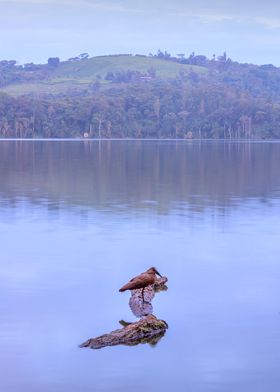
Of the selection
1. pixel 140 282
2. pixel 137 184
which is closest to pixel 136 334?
pixel 140 282

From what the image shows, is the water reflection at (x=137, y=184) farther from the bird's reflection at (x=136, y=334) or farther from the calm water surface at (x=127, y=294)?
the bird's reflection at (x=136, y=334)

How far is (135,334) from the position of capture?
17.3m

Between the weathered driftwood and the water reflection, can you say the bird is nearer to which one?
the weathered driftwood

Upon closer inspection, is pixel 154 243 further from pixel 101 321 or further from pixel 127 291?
pixel 101 321

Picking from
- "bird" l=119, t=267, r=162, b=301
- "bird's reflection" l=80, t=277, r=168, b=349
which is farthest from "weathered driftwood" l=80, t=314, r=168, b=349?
"bird" l=119, t=267, r=162, b=301

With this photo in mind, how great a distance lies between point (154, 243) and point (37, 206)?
43.0ft

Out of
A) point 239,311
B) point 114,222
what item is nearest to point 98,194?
point 114,222

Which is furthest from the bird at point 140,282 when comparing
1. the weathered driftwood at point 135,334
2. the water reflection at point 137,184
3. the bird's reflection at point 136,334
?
the water reflection at point 137,184

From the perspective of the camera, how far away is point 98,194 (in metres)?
48.6

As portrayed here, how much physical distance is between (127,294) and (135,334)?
149 inches

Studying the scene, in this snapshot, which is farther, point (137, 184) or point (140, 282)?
point (137, 184)

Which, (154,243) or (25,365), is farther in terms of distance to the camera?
(154,243)

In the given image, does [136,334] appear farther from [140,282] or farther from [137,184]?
[137,184]

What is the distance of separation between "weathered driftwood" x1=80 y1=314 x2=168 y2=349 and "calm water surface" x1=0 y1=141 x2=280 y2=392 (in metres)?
0.21
